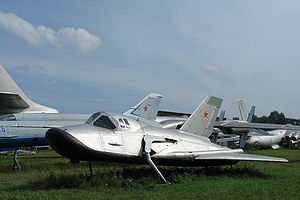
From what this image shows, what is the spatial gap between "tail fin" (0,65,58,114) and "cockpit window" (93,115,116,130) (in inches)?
473

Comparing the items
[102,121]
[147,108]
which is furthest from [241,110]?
[102,121]

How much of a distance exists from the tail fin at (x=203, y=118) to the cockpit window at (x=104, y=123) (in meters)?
3.51

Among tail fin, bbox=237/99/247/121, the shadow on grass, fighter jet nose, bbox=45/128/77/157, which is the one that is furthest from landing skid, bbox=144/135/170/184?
tail fin, bbox=237/99/247/121

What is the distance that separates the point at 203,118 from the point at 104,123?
4579mm

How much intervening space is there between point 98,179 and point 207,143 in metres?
3.95

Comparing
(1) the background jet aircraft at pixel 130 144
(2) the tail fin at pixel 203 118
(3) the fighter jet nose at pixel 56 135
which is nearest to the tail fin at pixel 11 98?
(2) the tail fin at pixel 203 118

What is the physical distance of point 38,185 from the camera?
26.2ft

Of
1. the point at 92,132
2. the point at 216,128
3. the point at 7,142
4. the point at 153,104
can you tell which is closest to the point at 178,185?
the point at 92,132

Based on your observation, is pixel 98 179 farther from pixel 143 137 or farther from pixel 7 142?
pixel 7 142

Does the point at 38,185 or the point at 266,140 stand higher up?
the point at 38,185

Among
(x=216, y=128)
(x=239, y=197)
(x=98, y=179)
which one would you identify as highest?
(x=239, y=197)

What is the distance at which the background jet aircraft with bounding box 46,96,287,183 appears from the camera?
7.22 metres

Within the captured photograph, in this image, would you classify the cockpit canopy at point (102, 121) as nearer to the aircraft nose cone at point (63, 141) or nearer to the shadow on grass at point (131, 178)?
the aircraft nose cone at point (63, 141)

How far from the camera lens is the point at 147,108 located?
22359 mm
